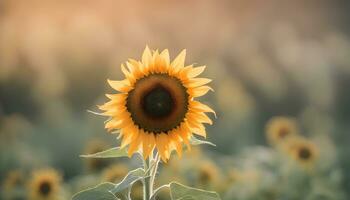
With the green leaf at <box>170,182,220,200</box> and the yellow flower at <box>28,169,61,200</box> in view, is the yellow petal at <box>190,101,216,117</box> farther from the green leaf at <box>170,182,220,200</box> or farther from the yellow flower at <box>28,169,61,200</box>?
the yellow flower at <box>28,169,61,200</box>

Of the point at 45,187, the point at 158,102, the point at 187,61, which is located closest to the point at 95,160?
the point at 45,187

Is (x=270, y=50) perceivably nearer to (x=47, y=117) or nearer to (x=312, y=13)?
(x=312, y=13)

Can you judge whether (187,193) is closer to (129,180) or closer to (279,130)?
(129,180)

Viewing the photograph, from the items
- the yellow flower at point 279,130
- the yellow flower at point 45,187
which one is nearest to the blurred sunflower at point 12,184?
the yellow flower at point 45,187

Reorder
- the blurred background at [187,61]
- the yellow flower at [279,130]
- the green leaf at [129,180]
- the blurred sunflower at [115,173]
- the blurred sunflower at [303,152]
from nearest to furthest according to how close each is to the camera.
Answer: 1. the green leaf at [129,180]
2. the blurred sunflower at [115,173]
3. the blurred sunflower at [303,152]
4. the yellow flower at [279,130]
5. the blurred background at [187,61]

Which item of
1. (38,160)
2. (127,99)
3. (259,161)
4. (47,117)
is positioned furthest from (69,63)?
(127,99)

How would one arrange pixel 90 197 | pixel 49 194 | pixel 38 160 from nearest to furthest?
pixel 90 197, pixel 49 194, pixel 38 160

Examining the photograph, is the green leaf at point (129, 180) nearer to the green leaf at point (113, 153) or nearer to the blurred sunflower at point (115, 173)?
the green leaf at point (113, 153)
